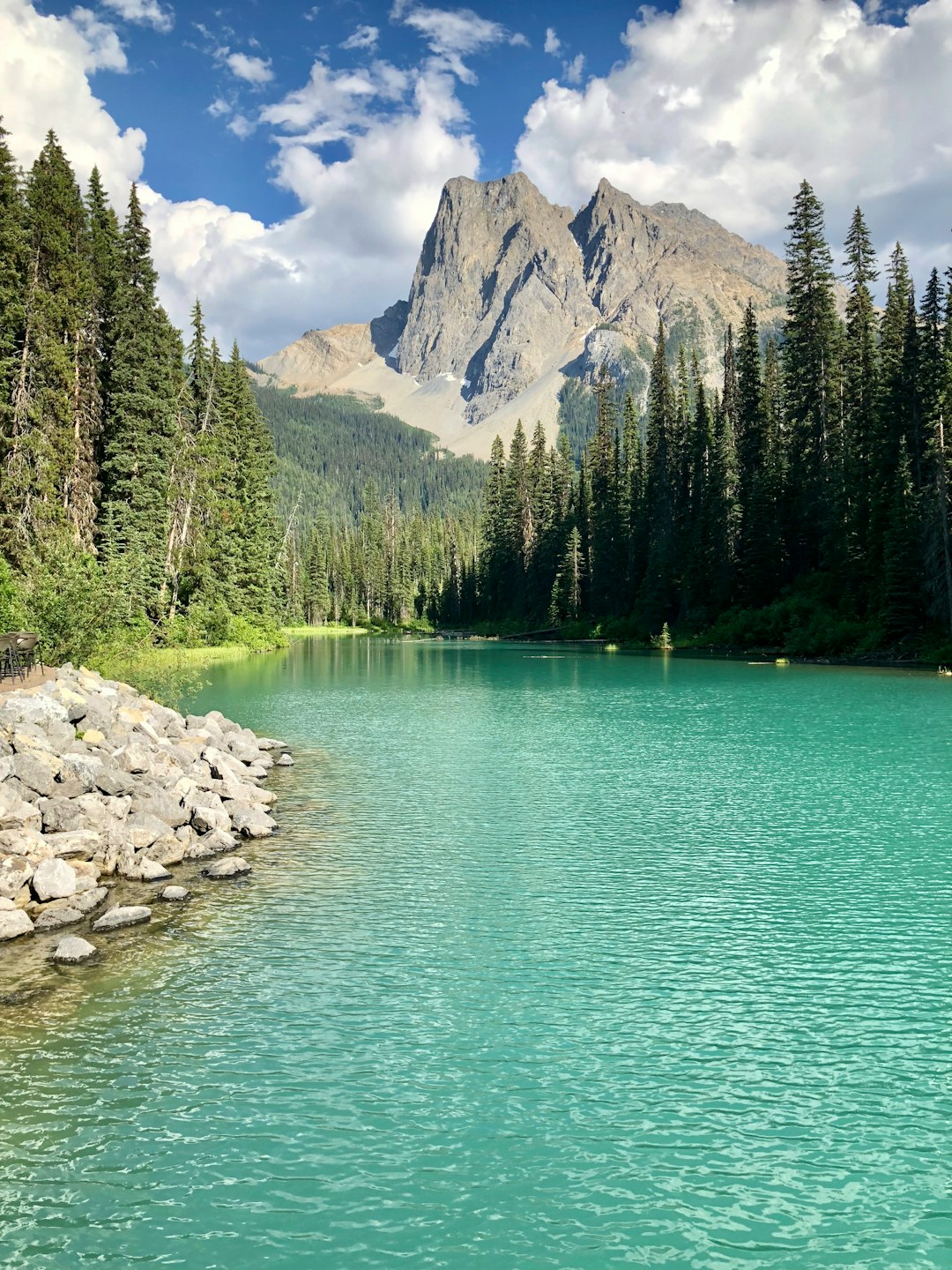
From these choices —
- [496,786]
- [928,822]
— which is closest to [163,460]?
[496,786]

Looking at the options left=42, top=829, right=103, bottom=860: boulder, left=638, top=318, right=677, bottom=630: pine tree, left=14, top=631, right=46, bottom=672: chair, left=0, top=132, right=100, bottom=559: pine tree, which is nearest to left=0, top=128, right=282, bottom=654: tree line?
left=0, top=132, right=100, bottom=559: pine tree

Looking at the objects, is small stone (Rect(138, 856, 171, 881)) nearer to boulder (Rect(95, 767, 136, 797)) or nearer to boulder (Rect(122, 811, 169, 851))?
boulder (Rect(122, 811, 169, 851))

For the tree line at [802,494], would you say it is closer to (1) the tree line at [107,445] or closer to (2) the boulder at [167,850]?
(1) the tree line at [107,445]

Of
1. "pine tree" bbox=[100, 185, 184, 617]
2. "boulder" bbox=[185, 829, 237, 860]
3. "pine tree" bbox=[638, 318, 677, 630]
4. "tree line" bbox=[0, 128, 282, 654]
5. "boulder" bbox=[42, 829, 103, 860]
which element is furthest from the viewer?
"pine tree" bbox=[638, 318, 677, 630]

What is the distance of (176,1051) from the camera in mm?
10164

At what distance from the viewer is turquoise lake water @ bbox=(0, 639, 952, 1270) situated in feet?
24.3

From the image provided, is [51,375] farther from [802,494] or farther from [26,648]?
[802,494]

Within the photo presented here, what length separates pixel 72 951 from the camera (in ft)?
41.0

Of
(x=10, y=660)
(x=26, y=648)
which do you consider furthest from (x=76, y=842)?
(x=26, y=648)

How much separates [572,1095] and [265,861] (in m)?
9.21

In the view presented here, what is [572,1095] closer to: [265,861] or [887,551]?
[265,861]

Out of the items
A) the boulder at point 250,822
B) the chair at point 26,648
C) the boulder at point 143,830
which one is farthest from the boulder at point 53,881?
the chair at point 26,648

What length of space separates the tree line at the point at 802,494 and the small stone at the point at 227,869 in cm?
4761

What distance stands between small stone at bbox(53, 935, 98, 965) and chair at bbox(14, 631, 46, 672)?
16209 mm
